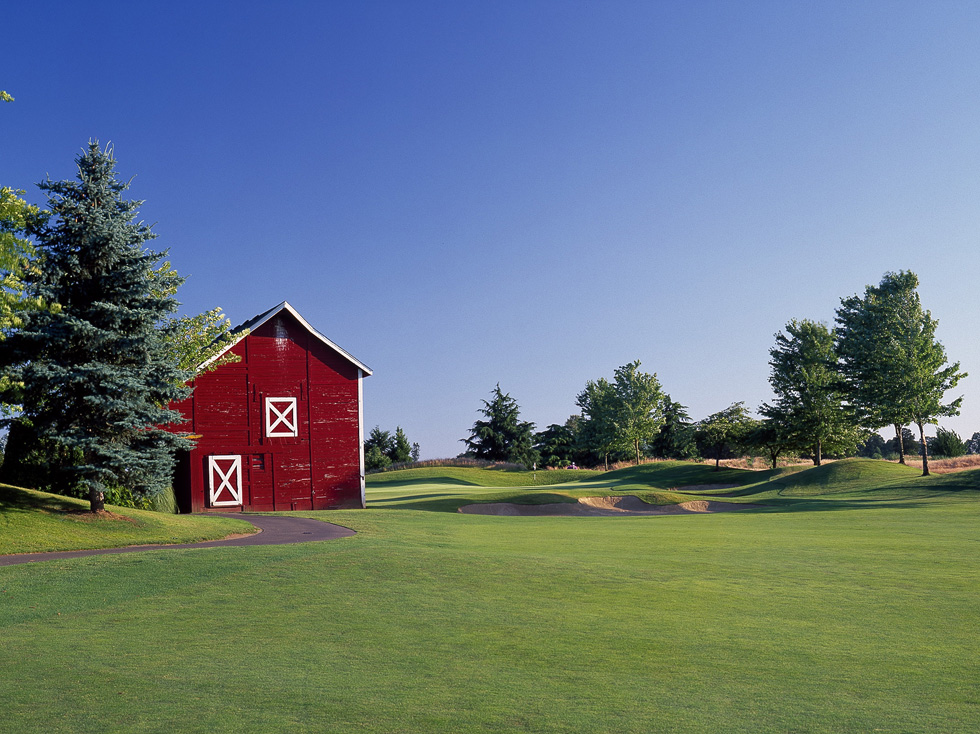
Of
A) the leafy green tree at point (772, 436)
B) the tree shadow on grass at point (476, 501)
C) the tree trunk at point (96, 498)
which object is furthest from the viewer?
the leafy green tree at point (772, 436)

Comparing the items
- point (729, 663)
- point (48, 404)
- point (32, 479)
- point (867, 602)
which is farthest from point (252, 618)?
point (32, 479)

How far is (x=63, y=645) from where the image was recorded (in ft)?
28.4

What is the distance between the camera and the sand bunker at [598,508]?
34.3m

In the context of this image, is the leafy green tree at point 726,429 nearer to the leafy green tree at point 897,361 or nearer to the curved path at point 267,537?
the leafy green tree at point 897,361

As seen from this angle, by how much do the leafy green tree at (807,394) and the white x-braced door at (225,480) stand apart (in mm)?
42634

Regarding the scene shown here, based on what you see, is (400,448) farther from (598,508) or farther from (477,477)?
(598,508)

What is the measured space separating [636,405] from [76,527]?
57.4 m

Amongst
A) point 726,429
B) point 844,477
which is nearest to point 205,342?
point 844,477

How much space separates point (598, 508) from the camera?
117 feet

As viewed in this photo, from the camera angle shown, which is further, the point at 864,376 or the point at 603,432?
the point at 603,432

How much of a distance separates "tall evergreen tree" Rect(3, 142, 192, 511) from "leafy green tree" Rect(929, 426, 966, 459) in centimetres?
6488

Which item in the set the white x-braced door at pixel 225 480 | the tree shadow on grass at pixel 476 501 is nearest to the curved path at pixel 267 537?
the white x-braced door at pixel 225 480

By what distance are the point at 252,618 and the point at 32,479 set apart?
16928mm

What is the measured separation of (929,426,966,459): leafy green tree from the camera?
6575 cm
